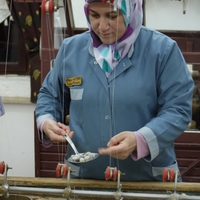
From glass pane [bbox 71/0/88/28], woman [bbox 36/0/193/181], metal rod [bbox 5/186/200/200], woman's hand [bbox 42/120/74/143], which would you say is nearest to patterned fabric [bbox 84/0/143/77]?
woman [bbox 36/0/193/181]

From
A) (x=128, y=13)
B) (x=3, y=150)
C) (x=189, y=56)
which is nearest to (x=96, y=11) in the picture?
(x=128, y=13)

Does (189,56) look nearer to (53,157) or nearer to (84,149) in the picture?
(53,157)

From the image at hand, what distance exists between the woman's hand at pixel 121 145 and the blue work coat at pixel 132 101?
46mm

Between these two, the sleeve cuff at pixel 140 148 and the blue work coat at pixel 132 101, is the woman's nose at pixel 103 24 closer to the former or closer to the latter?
the blue work coat at pixel 132 101

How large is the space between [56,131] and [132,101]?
0.65ft

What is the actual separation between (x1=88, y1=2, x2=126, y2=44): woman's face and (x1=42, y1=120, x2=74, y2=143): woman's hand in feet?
0.79

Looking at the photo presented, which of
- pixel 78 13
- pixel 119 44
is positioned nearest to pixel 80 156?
pixel 119 44

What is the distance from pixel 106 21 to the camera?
3.82 feet

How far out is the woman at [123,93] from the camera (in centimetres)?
117

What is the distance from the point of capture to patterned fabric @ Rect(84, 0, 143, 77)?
1.22m

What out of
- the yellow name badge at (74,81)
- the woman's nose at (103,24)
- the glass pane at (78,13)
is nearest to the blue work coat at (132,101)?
the yellow name badge at (74,81)

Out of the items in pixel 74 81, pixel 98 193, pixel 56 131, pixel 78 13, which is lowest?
pixel 98 193

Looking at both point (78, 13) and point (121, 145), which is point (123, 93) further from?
point (78, 13)

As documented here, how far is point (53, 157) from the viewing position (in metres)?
2.31
